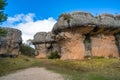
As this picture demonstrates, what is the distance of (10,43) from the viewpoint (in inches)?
1666

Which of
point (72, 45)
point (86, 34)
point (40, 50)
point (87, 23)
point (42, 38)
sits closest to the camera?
point (87, 23)

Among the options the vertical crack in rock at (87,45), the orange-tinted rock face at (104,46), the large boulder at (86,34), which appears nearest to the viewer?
the large boulder at (86,34)

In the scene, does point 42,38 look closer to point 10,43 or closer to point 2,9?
point 10,43

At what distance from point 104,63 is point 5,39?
19.7m

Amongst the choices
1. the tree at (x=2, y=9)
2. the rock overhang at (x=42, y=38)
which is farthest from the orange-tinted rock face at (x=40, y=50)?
the tree at (x=2, y=9)

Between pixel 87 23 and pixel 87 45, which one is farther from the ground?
pixel 87 23

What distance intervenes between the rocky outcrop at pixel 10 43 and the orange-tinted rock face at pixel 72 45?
10.9m

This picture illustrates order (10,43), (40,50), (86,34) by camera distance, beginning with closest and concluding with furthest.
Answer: (86,34), (10,43), (40,50)

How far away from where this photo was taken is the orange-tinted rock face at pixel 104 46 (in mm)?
36662

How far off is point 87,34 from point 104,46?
3.48 m

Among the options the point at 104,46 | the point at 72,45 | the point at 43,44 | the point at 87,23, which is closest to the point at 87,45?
the point at 72,45

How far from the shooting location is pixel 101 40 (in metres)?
37.0

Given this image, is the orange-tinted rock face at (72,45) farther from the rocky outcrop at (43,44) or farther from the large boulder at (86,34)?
the rocky outcrop at (43,44)

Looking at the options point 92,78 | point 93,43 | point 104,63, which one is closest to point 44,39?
point 93,43
